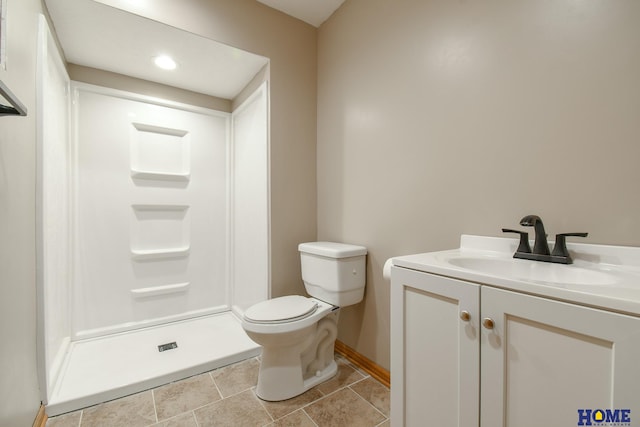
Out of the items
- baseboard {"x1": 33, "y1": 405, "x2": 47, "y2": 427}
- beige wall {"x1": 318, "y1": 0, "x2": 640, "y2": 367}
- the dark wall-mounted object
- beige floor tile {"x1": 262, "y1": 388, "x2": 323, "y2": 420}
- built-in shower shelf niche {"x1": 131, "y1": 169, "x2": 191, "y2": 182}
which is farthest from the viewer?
built-in shower shelf niche {"x1": 131, "y1": 169, "x2": 191, "y2": 182}

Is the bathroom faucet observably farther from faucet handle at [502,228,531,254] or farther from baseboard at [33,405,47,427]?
baseboard at [33,405,47,427]

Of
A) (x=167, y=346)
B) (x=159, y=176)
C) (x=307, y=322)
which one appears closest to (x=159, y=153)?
(x=159, y=176)

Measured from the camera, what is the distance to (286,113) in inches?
80.2

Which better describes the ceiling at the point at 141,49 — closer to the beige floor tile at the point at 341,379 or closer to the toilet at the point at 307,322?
the toilet at the point at 307,322

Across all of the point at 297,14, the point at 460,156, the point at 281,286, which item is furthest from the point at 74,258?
the point at 460,156

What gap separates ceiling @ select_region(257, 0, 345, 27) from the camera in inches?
75.4

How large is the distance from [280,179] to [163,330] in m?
1.56

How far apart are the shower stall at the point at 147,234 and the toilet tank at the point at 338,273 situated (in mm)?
432

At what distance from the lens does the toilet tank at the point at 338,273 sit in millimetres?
1646

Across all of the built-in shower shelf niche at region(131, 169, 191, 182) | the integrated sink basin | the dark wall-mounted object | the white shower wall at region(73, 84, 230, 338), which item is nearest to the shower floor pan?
the white shower wall at region(73, 84, 230, 338)

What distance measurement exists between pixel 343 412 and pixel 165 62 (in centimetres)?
250

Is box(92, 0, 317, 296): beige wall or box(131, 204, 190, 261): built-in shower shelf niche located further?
box(131, 204, 190, 261): built-in shower shelf niche

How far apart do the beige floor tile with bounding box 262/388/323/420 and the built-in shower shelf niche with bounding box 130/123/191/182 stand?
1882 mm

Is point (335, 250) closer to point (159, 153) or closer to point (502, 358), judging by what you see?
point (502, 358)
